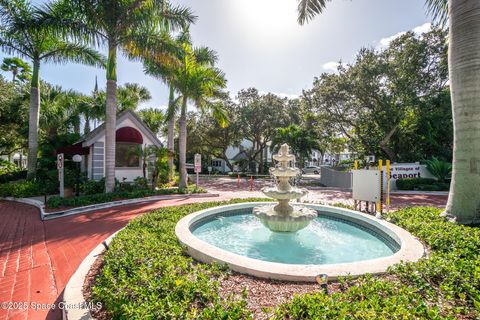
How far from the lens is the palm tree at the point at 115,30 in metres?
11.8

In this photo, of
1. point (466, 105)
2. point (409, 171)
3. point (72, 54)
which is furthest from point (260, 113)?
point (466, 105)

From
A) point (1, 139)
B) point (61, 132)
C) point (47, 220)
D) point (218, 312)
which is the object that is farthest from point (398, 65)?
point (1, 139)

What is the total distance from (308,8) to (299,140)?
1800 cm

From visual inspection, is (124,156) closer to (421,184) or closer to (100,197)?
(100,197)

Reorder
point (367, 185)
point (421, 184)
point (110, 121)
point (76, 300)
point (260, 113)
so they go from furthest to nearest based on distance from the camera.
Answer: point (260, 113), point (421, 184), point (110, 121), point (367, 185), point (76, 300)

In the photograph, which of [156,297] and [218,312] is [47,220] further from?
[218,312]

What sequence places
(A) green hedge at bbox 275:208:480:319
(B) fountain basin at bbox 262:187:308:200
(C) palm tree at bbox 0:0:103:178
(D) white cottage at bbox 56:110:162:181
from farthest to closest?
(D) white cottage at bbox 56:110:162:181
(C) palm tree at bbox 0:0:103:178
(B) fountain basin at bbox 262:187:308:200
(A) green hedge at bbox 275:208:480:319

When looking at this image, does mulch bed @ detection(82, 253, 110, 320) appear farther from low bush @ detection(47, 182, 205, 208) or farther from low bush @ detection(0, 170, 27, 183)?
low bush @ detection(0, 170, 27, 183)

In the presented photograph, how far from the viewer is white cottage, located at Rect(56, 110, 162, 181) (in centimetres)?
1584

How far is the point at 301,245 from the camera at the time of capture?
21.1ft

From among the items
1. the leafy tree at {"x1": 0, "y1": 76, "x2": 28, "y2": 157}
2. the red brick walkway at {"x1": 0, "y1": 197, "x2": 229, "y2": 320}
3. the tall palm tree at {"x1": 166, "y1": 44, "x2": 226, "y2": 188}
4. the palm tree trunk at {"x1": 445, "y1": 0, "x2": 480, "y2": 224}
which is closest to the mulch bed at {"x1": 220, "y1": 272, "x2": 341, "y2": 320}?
the red brick walkway at {"x1": 0, "y1": 197, "x2": 229, "y2": 320}

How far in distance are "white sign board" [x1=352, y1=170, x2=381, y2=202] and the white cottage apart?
516 inches

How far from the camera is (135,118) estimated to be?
17531 millimetres

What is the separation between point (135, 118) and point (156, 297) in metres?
16.6
